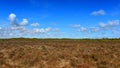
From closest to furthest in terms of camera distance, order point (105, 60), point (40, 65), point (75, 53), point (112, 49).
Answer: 1. point (40, 65)
2. point (105, 60)
3. point (75, 53)
4. point (112, 49)

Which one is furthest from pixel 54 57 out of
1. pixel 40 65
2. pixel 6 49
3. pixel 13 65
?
pixel 6 49

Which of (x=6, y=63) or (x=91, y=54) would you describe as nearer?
(x=6, y=63)

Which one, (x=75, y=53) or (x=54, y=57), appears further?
(x=75, y=53)

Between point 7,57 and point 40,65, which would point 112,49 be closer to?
point 40,65

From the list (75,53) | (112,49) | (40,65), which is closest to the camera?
(40,65)

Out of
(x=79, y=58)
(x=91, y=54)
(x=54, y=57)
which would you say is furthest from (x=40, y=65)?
(x=91, y=54)

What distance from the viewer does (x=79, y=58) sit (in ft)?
120

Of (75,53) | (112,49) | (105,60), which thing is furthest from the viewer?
(112,49)

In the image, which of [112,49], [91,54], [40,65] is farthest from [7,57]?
[112,49]

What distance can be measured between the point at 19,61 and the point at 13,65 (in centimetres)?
156

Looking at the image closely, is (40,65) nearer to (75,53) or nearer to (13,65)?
(13,65)

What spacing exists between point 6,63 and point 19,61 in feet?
5.78

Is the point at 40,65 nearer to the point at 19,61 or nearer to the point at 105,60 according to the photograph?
the point at 19,61

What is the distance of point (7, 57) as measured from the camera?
37.3 m
